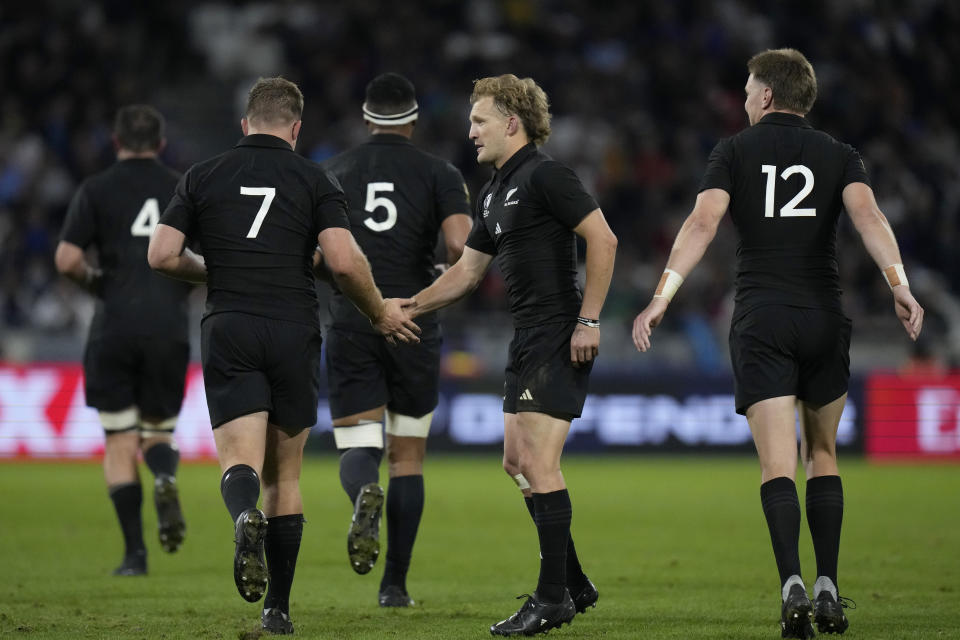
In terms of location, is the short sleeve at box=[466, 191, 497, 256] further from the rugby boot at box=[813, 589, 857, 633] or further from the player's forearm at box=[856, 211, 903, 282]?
the rugby boot at box=[813, 589, 857, 633]

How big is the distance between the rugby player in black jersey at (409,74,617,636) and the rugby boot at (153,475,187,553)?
2.88 metres

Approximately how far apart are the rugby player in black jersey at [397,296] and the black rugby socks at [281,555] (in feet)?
3.68

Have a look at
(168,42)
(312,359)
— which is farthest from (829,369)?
(168,42)

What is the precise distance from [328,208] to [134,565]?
347 centimetres

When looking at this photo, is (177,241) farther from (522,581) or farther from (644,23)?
(644,23)

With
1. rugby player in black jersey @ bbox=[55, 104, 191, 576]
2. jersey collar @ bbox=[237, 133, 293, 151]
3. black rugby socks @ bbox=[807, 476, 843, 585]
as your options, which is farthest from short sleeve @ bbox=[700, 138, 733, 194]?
Result: rugby player in black jersey @ bbox=[55, 104, 191, 576]

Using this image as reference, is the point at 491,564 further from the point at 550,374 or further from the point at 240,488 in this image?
the point at 240,488

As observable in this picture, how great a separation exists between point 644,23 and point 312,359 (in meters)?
20.0

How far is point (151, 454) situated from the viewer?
8.98m

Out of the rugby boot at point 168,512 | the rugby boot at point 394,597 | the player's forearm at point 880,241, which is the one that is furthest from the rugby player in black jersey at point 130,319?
the player's forearm at point 880,241

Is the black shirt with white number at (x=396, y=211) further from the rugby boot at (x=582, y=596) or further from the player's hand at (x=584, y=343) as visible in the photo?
the rugby boot at (x=582, y=596)

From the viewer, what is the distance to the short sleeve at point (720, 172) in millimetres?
6328

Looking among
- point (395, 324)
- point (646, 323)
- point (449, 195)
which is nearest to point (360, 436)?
point (395, 324)

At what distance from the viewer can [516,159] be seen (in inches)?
262
